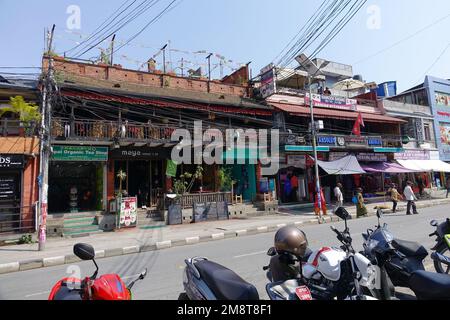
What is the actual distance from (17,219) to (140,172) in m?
6.38

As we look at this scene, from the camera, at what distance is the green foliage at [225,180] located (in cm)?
1866

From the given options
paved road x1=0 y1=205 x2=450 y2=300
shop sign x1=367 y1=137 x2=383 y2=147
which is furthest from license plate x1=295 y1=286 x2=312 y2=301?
shop sign x1=367 y1=137 x2=383 y2=147

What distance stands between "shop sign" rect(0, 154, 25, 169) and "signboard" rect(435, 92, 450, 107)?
111 ft

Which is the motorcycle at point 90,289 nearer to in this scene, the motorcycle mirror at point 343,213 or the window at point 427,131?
the motorcycle mirror at point 343,213

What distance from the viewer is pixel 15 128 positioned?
14.2 m

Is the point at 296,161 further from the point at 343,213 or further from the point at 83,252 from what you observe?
the point at 83,252

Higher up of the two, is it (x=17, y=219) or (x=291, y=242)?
(x=291, y=242)

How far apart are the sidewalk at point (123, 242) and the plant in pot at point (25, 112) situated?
494cm

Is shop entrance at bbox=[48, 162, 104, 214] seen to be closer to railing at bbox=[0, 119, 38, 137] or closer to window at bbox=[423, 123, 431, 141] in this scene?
railing at bbox=[0, 119, 38, 137]

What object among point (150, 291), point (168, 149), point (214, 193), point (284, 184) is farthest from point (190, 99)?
point (150, 291)

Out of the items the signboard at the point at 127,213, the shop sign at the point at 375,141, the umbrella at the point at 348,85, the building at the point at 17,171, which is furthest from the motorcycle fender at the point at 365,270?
the umbrella at the point at 348,85

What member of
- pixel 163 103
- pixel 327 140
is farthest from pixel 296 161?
pixel 163 103

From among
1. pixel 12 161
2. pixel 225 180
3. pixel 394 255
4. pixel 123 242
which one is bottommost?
pixel 123 242

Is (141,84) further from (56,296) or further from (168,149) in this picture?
(56,296)
